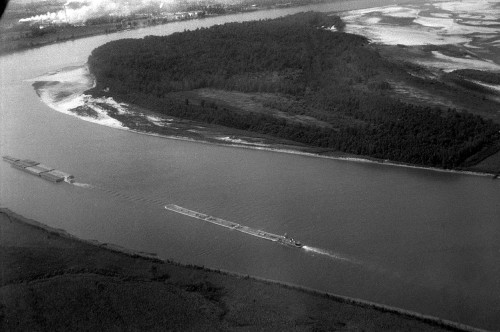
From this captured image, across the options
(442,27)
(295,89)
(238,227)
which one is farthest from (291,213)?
(442,27)

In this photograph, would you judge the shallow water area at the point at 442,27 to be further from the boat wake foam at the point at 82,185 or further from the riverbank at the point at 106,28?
the boat wake foam at the point at 82,185

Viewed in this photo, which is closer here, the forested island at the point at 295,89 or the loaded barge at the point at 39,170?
the loaded barge at the point at 39,170

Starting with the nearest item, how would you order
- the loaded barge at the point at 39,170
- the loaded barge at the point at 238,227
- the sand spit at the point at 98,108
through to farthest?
the loaded barge at the point at 238,227, the loaded barge at the point at 39,170, the sand spit at the point at 98,108

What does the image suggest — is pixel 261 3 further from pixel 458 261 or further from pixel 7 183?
pixel 458 261

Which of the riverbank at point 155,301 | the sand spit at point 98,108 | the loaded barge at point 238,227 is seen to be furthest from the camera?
the sand spit at point 98,108

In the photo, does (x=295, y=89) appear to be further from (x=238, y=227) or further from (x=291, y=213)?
(x=238, y=227)

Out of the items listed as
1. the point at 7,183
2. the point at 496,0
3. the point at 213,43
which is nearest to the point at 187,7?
the point at 213,43

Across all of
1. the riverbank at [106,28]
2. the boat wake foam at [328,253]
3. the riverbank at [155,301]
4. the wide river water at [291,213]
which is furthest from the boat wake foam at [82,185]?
the riverbank at [106,28]
